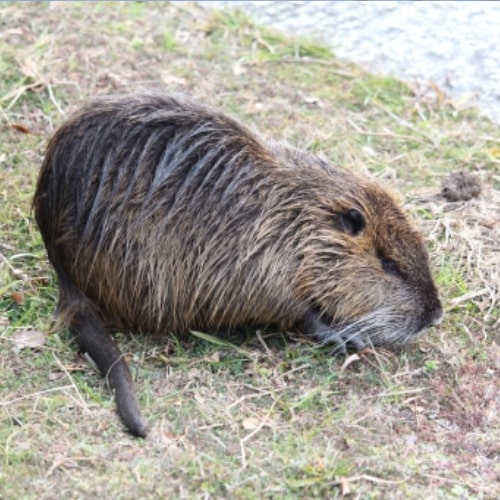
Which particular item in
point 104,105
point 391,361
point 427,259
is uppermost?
point 104,105

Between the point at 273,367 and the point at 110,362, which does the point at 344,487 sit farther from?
the point at 110,362

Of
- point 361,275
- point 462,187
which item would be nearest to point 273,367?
point 361,275

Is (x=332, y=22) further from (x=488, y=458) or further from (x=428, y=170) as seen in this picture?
(x=488, y=458)

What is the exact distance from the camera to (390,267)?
360cm

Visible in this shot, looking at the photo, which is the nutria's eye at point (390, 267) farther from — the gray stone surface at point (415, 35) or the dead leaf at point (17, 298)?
the gray stone surface at point (415, 35)

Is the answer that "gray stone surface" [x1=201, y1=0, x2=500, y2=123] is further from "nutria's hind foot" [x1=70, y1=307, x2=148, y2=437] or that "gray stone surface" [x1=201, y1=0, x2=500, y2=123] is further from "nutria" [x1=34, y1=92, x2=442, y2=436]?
"nutria's hind foot" [x1=70, y1=307, x2=148, y2=437]

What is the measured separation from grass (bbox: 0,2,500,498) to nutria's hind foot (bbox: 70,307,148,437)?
0.14ft

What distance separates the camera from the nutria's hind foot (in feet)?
10.3

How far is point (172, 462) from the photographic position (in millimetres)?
3010

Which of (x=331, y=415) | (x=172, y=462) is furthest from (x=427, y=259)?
(x=172, y=462)

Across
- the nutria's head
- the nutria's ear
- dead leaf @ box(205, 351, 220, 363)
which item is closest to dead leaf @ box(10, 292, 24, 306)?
dead leaf @ box(205, 351, 220, 363)

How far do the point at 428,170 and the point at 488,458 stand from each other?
5.42 ft

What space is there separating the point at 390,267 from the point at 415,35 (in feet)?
7.13

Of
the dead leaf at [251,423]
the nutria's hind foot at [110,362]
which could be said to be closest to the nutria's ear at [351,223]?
the dead leaf at [251,423]
